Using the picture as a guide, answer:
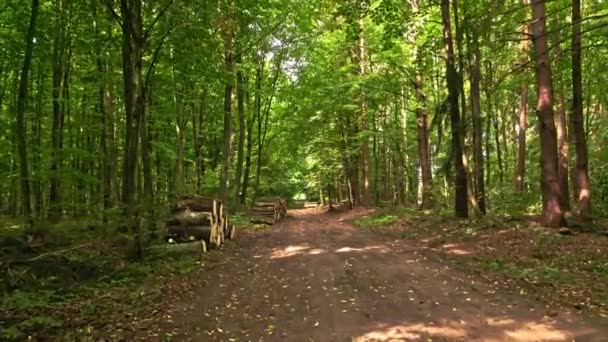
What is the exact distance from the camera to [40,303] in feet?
22.7

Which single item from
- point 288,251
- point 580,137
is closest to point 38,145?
point 288,251

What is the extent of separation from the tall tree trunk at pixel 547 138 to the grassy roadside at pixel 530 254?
514 millimetres

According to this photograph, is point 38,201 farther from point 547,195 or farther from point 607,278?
point 607,278

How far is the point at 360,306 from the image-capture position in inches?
269

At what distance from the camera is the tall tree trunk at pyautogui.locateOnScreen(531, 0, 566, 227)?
1163cm

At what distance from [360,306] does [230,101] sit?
1533cm

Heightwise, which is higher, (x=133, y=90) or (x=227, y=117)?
(x=227, y=117)

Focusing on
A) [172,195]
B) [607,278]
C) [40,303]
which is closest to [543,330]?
[607,278]

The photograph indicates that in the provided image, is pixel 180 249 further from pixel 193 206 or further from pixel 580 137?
pixel 580 137

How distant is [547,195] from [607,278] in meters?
4.31

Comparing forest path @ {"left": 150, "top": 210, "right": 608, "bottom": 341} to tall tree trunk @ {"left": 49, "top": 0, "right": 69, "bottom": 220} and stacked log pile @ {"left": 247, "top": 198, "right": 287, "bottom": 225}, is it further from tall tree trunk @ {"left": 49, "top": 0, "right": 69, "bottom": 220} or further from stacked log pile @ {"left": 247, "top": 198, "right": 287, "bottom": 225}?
stacked log pile @ {"left": 247, "top": 198, "right": 287, "bottom": 225}

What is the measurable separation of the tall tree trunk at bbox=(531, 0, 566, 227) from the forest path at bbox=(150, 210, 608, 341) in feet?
11.1

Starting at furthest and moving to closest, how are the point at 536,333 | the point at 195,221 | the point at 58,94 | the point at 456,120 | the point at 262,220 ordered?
the point at 262,220 → the point at 58,94 → the point at 456,120 → the point at 195,221 → the point at 536,333

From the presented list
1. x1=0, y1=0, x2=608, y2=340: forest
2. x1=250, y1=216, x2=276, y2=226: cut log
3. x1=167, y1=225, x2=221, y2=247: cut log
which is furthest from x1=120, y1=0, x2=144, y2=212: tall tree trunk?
x1=250, y1=216, x2=276, y2=226: cut log
